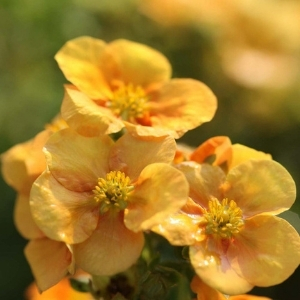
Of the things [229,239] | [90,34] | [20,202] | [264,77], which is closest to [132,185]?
[229,239]

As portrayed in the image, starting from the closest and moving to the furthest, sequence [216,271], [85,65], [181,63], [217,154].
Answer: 1. [216,271]
2. [217,154]
3. [85,65]
4. [181,63]

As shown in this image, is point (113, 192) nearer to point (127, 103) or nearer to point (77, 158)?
point (77, 158)

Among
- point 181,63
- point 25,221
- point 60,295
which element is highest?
point 25,221

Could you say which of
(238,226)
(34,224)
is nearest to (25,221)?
(34,224)

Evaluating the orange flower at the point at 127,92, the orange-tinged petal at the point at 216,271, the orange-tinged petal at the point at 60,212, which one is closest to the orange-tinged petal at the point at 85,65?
the orange flower at the point at 127,92

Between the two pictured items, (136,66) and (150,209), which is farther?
(136,66)

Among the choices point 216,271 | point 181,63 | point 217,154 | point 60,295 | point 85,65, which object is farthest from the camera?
point 181,63

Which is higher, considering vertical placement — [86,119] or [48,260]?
[86,119]

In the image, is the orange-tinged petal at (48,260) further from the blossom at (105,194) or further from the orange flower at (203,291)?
the orange flower at (203,291)
